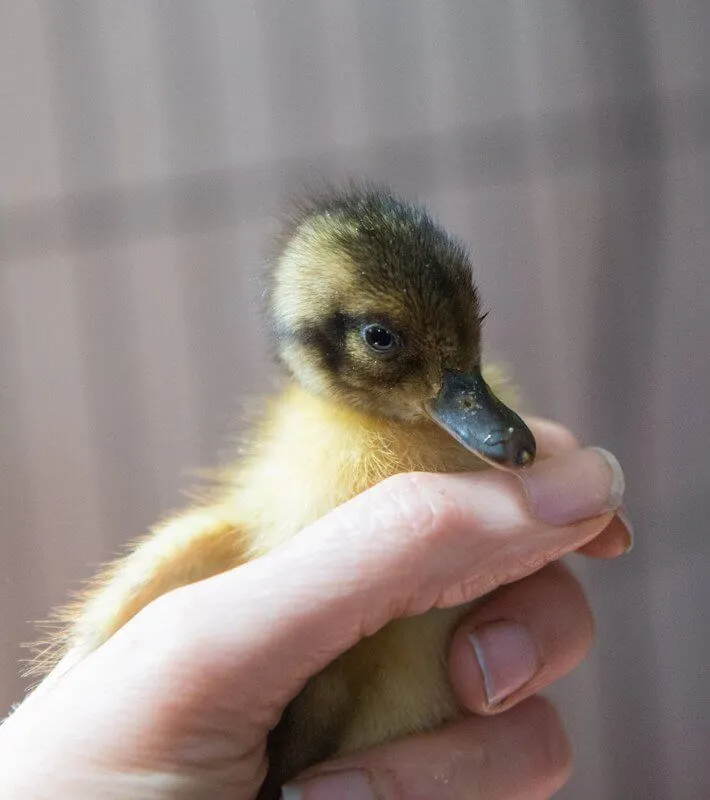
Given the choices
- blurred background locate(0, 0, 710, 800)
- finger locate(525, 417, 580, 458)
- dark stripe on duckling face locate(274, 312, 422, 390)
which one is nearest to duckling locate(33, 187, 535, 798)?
dark stripe on duckling face locate(274, 312, 422, 390)

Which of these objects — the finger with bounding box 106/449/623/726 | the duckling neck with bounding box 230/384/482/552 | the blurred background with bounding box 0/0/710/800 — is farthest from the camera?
the blurred background with bounding box 0/0/710/800

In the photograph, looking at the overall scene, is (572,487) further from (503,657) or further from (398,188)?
(398,188)

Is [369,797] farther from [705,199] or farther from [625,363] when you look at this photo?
[705,199]

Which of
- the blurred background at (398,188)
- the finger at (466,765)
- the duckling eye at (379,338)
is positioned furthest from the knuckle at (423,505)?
the blurred background at (398,188)

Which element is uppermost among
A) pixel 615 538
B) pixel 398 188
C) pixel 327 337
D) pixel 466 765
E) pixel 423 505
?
pixel 398 188

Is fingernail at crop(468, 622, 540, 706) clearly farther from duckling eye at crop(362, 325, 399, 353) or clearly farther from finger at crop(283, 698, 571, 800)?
duckling eye at crop(362, 325, 399, 353)

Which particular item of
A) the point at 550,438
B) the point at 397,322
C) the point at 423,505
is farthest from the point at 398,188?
the point at 423,505

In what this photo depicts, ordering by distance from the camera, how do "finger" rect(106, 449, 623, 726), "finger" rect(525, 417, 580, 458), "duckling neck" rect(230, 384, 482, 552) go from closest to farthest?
"finger" rect(106, 449, 623, 726)
"duckling neck" rect(230, 384, 482, 552)
"finger" rect(525, 417, 580, 458)
